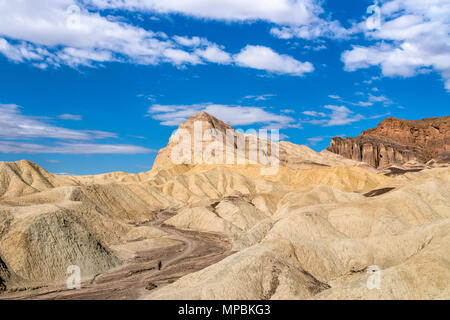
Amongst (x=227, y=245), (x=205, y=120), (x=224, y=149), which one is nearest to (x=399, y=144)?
(x=224, y=149)

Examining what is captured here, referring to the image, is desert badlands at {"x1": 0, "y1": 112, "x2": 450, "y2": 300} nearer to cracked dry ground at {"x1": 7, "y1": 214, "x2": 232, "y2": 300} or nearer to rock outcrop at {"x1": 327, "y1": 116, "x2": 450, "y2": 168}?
cracked dry ground at {"x1": 7, "y1": 214, "x2": 232, "y2": 300}

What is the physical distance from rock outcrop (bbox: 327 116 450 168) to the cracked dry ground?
13749 centimetres

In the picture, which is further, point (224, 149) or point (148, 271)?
point (224, 149)

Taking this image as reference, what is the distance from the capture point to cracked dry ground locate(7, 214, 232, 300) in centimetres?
2553

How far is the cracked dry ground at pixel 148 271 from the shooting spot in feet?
83.8

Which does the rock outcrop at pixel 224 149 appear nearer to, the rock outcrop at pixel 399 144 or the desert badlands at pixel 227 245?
the rock outcrop at pixel 399 144

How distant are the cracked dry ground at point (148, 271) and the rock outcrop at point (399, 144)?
451 ft

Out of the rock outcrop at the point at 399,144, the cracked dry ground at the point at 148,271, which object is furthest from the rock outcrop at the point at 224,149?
the cracked dry ground at the point at 148,271

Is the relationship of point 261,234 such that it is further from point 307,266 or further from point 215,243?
point 307,266

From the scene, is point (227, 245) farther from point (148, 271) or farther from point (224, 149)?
point (224, 149)

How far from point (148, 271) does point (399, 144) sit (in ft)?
566

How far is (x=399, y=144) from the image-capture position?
577 ft
